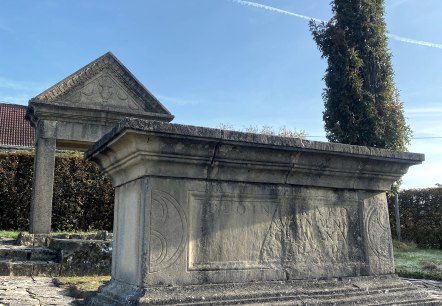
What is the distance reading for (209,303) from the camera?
289 centimetres

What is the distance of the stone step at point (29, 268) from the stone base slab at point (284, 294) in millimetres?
4165

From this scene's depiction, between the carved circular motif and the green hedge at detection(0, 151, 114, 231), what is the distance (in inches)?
465

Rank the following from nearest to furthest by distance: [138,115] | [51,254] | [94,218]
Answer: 1. [51,254]
2. [138,115]
3. [94,218]

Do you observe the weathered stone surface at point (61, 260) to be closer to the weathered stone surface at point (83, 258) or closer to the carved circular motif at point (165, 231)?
the weathered stone surface at point (83, 258)

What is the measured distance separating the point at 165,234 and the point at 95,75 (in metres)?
7.85

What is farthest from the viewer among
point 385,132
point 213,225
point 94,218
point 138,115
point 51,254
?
point 385,132

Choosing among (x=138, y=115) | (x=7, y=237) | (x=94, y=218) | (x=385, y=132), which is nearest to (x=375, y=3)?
(x=385, y=132)

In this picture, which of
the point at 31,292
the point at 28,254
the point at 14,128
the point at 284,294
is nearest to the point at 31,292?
the point at 31,292

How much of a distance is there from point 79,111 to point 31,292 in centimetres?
506

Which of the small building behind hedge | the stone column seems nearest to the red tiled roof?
the small building behind hedge

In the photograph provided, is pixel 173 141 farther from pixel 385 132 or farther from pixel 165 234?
pixel 385 132

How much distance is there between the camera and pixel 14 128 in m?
23.9

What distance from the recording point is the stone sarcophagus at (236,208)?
294 centimetres

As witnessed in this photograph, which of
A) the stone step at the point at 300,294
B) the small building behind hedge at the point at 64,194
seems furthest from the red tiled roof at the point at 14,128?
the stone step at the point at 300,294
